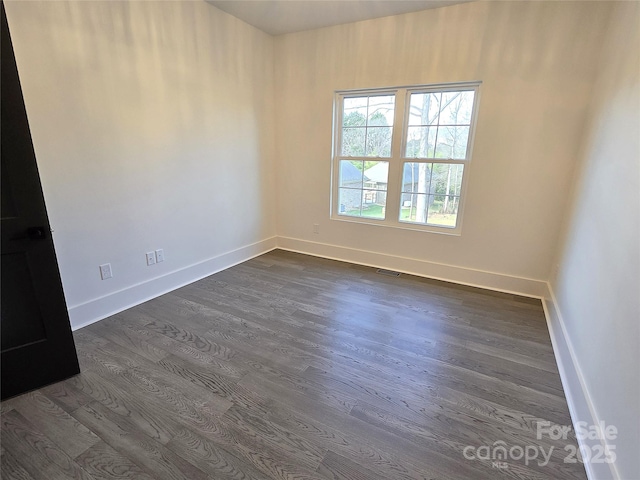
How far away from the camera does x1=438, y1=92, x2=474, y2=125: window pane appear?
10.2 ft

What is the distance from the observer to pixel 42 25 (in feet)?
6.52

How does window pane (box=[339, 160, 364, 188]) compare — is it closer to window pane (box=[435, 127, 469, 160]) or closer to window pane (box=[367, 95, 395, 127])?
window pane (box=[367, 95, 395, 127])

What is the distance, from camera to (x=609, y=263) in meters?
1.61

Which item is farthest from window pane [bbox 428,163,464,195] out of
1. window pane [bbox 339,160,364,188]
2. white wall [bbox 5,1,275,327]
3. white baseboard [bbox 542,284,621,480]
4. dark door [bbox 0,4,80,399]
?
dark door [bbox 0,4,80,399]

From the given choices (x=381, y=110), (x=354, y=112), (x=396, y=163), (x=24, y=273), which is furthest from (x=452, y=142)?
(x=24, y=273)

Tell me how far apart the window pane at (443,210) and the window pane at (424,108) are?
812 mm

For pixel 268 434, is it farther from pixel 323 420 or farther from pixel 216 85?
pixel 216 85

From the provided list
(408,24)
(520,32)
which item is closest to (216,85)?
(408,24)

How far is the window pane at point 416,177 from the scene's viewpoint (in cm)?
343

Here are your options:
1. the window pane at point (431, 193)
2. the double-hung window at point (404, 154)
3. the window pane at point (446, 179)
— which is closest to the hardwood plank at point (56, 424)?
the double-hung window at point (404, 154)

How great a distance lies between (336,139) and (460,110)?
142 cm

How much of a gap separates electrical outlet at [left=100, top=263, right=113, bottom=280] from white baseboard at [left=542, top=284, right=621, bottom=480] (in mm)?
3265

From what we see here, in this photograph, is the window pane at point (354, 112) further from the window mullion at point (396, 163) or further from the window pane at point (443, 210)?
the window pane at point (443, 210)

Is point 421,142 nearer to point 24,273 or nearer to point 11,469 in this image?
point 24,273
